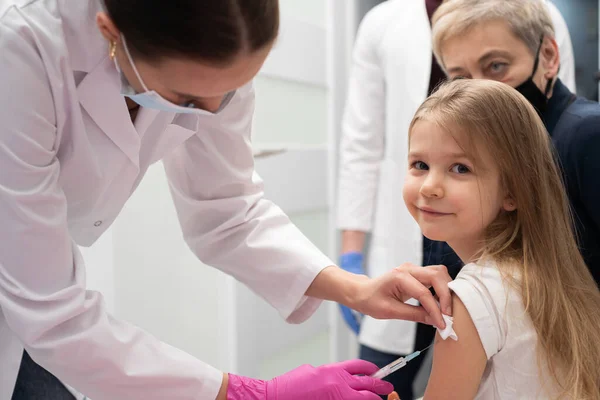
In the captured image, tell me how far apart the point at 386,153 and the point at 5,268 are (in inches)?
54.8

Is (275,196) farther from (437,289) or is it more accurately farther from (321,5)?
(437,289)

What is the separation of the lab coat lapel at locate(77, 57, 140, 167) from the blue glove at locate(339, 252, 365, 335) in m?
1.07

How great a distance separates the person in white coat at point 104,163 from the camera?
93cm

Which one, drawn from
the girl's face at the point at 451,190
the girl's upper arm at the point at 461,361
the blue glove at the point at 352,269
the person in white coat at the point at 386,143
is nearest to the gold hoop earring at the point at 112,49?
the girl's face at the point at 451,190

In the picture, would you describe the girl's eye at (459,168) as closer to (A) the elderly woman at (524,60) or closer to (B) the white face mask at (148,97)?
(A) the elderly woman at (524,60)

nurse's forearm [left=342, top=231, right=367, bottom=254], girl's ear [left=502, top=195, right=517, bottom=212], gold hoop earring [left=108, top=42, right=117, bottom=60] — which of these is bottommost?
nurse's forearm [left=342, top=231, right=367, bottom=254]

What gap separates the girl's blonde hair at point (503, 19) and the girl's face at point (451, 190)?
34 centimetres

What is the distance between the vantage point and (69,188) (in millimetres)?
1176

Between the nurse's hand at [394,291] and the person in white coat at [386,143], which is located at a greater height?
the nurse's hand at [394,291]

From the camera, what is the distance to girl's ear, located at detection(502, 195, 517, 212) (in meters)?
1.21

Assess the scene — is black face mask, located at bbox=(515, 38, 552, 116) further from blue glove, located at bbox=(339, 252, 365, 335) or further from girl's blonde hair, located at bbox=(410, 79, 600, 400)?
blue glove, located at bbox=(339, 252, 365, 335)

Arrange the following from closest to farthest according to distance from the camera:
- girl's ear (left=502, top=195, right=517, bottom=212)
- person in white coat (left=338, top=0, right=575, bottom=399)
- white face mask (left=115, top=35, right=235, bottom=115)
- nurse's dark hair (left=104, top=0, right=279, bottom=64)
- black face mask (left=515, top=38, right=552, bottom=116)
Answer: nurse's dark hair (left=104, top=0, right=279, bottom=64)
white face mask (left=115, top=35, right=235, bottom=115)
girl's ear (left=502, top=195, right=517, bottom=212)
black face mask (left=515, top=38, right=552, bottom=116)
person in white coat (left=338, top=0, right=575, bottom=399)

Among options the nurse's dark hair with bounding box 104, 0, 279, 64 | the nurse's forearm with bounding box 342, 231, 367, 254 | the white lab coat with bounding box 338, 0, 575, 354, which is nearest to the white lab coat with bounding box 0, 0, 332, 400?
the nurse's dark hair with bounding box 104, 0, 279, 64

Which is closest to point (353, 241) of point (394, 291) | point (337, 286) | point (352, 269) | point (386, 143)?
point (352, 269)
